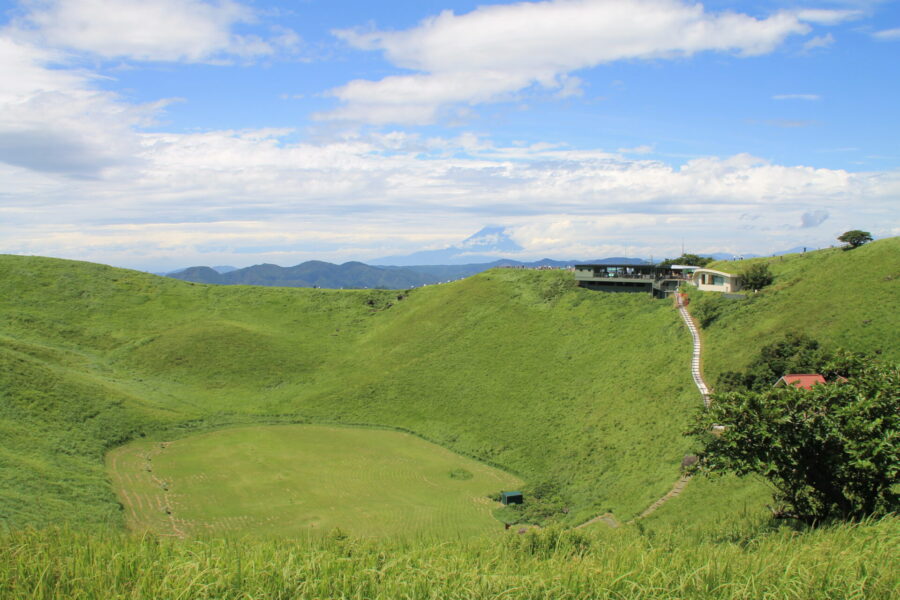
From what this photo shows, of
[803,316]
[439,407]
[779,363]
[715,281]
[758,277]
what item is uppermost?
[758,277]

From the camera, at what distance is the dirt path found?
3328 cm

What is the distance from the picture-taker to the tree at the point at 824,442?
60.0 ft

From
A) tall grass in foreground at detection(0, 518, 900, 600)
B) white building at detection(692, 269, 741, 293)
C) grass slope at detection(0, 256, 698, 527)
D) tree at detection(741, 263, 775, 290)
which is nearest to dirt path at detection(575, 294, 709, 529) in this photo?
grass slope at detection(0, 256, 698, 527)

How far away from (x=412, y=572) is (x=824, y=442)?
16142 millimetres

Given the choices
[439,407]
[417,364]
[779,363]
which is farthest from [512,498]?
[417,364]

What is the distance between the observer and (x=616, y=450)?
44.3 meters

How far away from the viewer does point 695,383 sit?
47.4 metres

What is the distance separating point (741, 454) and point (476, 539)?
37.1ft

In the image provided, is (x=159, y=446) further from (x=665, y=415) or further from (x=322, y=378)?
(x=665, y=415)

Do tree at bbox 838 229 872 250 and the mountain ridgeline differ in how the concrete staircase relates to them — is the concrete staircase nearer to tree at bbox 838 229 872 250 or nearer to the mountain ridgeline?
the mountain ridgeline

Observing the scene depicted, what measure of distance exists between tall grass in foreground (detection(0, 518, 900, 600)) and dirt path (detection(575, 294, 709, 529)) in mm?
18111

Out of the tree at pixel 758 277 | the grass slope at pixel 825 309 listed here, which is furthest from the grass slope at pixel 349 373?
the tree at pixel 758 277

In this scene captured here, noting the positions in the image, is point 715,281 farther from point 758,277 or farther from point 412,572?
point 412,572

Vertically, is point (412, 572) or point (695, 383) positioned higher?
point (412, 572)
